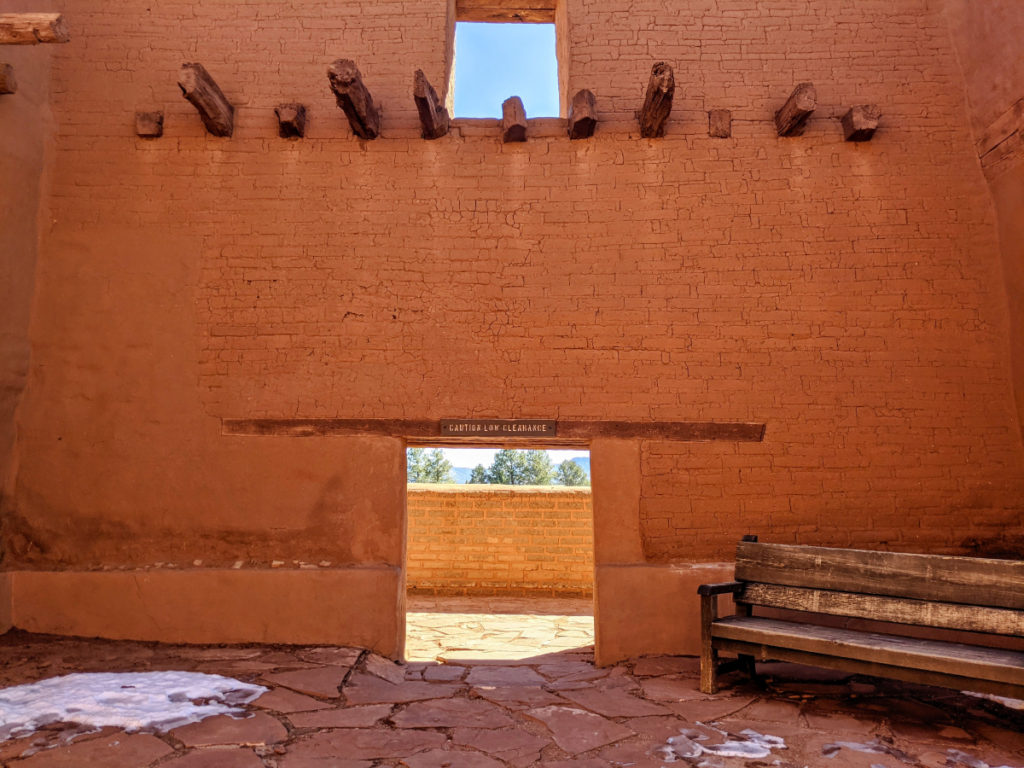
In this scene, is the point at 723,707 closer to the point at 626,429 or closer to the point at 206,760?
the point at 626,429

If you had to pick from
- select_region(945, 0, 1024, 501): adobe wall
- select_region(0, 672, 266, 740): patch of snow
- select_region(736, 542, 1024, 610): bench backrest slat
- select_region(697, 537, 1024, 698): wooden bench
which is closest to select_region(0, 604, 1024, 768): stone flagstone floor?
select_region(0, 672, 266, 740): patch of snow

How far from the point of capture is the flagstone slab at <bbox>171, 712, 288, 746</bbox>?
3.31 meters

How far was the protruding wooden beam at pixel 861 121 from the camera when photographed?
5516 millimetres

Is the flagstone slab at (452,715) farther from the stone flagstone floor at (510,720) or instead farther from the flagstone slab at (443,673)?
the flagstone slab at (443,673)

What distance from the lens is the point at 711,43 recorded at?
19.6ft

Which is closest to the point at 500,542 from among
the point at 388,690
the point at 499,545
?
the point at 499,545

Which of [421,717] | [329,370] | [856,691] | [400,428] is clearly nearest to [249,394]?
[329,370]

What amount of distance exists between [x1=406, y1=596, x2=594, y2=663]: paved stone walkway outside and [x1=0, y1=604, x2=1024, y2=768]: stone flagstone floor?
1209mm

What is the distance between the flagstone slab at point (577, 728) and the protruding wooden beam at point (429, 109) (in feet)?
14.7

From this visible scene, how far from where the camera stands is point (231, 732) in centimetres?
341

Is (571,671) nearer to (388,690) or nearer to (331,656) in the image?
(388,690)

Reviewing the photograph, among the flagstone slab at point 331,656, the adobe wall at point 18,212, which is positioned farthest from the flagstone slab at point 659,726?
the adobe wall at point 18,212

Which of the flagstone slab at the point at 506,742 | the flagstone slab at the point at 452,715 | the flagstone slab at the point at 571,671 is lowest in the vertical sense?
the flagstone slab at the point at 571,671

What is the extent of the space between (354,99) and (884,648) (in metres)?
5.16
